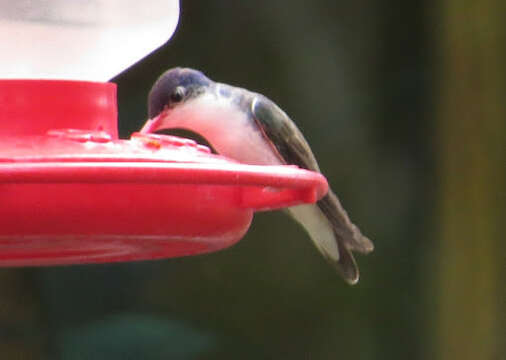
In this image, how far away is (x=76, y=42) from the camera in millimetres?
1595

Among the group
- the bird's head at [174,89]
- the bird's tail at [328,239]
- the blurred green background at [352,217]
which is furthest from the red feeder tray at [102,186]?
the blurred green background at [352,217]

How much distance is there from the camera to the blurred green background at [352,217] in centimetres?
312

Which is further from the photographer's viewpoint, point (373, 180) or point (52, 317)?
point (373, 180)

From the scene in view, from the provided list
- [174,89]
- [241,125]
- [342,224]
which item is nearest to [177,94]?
[174,89]

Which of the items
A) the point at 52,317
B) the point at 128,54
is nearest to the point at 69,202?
the point at 128,54

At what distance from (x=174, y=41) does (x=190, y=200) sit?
2099 mm

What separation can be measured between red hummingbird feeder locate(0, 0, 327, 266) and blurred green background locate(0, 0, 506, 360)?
1.58m

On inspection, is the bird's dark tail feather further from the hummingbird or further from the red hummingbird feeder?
the red hummingbird feeder

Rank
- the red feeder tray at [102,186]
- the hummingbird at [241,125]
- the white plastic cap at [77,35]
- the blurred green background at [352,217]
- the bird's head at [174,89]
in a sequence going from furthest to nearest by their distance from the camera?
the blurred green background at [352,217]
the hummingbird at [241,125]
the bird's head at [174,89]
the white plastic cap at [77,35]
the red feeder tray at [102,186]

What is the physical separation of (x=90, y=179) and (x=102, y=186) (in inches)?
3.9

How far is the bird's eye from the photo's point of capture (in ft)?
6.22

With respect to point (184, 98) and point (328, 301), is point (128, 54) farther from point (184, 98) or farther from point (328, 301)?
point (328, 301)

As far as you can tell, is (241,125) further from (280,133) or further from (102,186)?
(102,186)

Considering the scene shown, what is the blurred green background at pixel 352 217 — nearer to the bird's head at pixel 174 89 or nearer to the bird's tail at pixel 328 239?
the bird's tail at pixel 328 239
